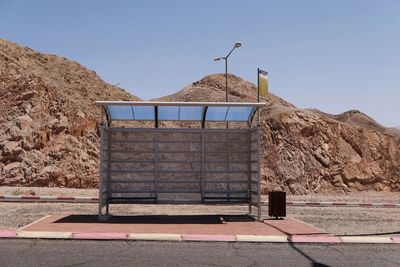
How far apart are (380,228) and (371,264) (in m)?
5.23

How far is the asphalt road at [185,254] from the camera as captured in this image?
755 centimetres

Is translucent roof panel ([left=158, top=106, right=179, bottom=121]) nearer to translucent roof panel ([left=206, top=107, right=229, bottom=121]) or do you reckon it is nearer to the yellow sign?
translucent roof panel ([left=206, top=107, right=229, bottom=121])

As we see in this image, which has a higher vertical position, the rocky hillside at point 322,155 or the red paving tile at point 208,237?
the rocky hillside at point 322,155

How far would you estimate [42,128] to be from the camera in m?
31.7

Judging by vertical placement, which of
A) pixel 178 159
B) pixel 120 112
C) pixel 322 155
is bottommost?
pixel 178 159

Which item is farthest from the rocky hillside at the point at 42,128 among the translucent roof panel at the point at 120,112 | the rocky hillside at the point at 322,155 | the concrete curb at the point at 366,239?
the concrete curb at the point at 366,239

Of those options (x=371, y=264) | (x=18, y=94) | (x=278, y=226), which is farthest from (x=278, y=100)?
(x=371, y=264)

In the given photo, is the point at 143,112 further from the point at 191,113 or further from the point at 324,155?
the point at 324,155

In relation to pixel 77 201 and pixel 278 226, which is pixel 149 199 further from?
pixel 77 201

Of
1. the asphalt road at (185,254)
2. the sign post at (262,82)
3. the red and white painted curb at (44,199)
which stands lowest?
the asphalt road at (185,254)

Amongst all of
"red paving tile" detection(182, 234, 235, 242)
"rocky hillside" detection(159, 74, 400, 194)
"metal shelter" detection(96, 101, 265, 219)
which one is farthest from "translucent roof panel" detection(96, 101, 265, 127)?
"rocky hillside" detection(159, 74, 400, 194)

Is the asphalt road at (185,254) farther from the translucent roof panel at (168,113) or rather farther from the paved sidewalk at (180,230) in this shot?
the translucent roof panel at (168,113)

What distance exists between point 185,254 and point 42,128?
2552 centimetres

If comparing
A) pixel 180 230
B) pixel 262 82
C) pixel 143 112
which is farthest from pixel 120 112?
pixel 262 82
